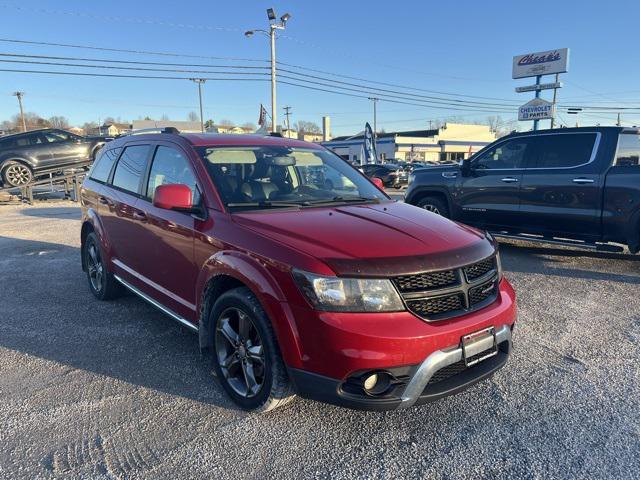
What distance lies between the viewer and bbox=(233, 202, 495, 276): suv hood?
2564mm

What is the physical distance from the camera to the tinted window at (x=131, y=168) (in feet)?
14.3

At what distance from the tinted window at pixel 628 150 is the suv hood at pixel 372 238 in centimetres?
415

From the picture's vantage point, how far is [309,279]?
252 cm

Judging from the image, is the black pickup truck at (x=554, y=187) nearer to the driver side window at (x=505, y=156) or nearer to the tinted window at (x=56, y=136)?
the driver side window at (x=505, y=156)

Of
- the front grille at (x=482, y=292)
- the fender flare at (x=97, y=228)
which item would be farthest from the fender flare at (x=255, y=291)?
the fender flare at (x=97, y=228)

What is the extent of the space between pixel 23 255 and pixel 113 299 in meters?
3.58

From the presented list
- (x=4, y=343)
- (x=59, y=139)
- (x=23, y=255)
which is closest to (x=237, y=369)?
(x=4, y=343)

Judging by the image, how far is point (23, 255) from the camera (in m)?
7.70

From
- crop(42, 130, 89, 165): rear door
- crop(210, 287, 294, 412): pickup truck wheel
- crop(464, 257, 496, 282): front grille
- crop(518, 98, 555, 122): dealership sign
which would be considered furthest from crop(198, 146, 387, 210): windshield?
crop(518, 98, 555, 122): dealership sign

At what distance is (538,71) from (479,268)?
36.0 metres

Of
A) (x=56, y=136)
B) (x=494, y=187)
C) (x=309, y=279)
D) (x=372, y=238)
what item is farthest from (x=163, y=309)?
(x=56, y=136)

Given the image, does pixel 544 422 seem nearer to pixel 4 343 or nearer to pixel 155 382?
pixel 155 382

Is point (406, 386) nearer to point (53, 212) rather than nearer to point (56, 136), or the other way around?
point (53, 212)

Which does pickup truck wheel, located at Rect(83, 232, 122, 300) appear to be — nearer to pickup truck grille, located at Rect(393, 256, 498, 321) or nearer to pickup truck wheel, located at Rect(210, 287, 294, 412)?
pickup truck wheel, located at Rect(210, 287, 294, 412)
